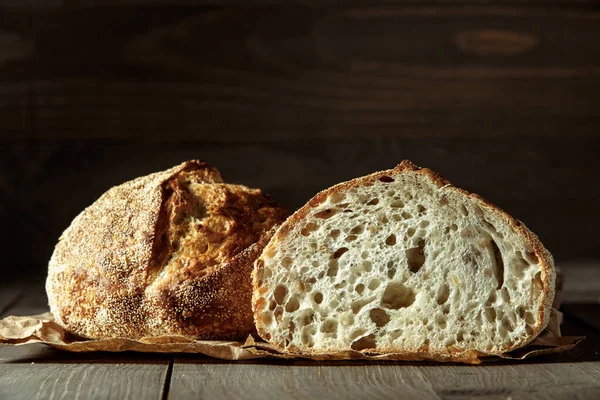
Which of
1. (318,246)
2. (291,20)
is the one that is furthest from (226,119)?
(318,246)

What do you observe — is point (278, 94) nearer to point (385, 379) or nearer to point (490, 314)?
point (490, 314)

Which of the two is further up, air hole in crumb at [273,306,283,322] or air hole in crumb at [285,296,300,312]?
air hole in crumb at [285,296,300,312]

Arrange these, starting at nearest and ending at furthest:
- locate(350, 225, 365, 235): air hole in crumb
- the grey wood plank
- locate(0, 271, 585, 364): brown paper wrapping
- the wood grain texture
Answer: the grey wood plank → locate(0, 271, 585, 364): brown paper wrapping → locate(350, 225, 365, 235): air hole in crumb → the wood grain texture

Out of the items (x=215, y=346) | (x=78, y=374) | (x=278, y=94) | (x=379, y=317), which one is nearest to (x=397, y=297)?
(x=379, y=317)

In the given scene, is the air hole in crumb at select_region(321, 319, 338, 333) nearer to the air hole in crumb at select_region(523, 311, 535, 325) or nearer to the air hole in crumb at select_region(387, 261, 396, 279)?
the air hole in crumb at select_region(387, 261, 396, 279)

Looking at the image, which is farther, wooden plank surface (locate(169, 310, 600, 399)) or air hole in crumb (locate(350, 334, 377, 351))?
air hole in crumb (locate(350, 334, 377, 351))

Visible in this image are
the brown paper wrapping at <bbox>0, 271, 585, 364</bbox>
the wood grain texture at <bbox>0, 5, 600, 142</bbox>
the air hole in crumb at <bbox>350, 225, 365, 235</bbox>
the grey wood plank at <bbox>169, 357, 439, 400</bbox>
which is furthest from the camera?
the wood grain texture at <bbox>0, 5, 600, 142</bbox>

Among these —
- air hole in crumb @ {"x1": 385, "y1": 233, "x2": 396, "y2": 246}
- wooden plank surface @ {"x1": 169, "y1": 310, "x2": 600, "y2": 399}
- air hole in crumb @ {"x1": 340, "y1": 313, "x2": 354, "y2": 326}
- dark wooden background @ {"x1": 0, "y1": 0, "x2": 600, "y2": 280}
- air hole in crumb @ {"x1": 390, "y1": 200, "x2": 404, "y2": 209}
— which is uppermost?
dark wooden background @ {"x1": 0, "y1": 0, "x2": 600, "y2": 280}

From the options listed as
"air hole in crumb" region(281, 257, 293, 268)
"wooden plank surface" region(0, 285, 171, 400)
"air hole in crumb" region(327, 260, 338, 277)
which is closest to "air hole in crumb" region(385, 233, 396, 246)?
"air hole in crumb" region(327, 260, 338, 277)
